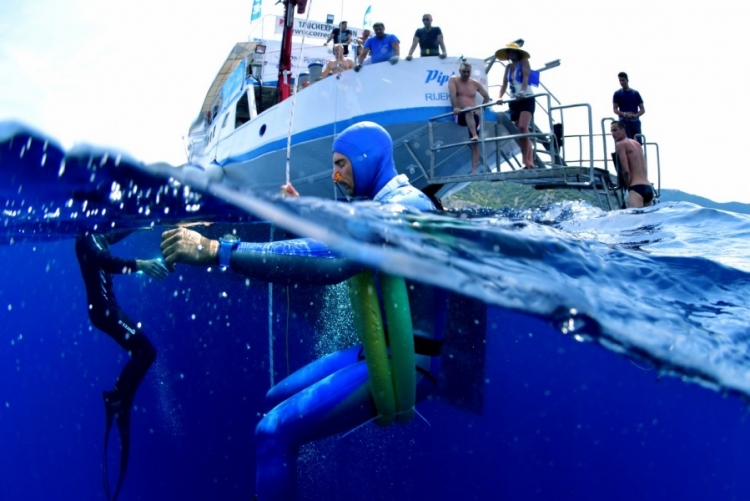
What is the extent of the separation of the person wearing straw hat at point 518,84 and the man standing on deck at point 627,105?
131cm

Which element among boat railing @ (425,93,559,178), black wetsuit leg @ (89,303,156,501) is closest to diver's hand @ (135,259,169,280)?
black wetsuit leg @ (89,303,156,501)

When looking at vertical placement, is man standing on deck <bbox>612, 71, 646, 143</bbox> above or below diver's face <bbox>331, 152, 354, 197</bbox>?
above

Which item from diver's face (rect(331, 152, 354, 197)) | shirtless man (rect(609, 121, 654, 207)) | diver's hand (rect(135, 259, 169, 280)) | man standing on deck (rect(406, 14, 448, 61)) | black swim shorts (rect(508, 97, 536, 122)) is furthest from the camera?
man standing on deck (rect(406, 14, 448, 61))

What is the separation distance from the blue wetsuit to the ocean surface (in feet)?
0.55

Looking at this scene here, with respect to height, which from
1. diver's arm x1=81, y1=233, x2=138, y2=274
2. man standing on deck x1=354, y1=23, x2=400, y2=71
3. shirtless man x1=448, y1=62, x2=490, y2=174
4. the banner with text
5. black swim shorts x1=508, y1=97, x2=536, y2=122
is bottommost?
diver's arm x1=81, y1=233, x2=138, y2=274

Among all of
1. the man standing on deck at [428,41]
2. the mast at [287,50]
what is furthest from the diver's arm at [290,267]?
the mast at [287,50]

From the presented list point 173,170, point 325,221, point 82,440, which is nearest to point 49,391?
point 82,440

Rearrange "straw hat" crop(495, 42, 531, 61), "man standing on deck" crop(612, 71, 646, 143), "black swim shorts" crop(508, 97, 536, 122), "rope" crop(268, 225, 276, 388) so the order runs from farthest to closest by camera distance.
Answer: "black swim shorts" crop(508, 97, 536, 122) < "straw hat" crop(495, 42, 531, 61) < "man standing on deck" crop(612, 71, 646, 143) < "rope" crop(268, 225, 276, 388)

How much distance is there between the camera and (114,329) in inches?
172

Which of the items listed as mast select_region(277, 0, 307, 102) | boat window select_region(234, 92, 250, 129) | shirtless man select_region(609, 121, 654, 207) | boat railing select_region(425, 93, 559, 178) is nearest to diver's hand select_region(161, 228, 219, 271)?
shirtless man select_region(609, 121, 654, 207)

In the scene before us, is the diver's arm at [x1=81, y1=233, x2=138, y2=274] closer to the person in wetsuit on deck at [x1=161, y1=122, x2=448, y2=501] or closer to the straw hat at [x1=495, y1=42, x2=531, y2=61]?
the person in wetsuit on deck at [x1=161, y1=122, x2=448, y2=501]

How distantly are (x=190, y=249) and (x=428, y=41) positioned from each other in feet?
31.8

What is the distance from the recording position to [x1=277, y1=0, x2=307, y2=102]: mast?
46.0 ft

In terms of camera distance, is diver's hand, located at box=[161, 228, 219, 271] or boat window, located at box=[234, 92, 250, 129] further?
boat window, located at box=[234, 92, 250, 129]
